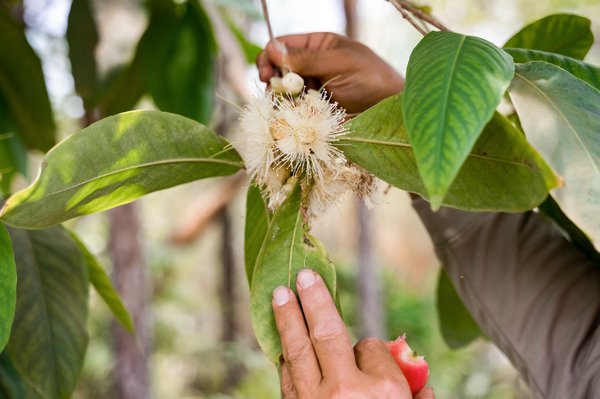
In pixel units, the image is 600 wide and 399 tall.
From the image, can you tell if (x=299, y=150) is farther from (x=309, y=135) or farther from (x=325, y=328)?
(x=325, y=328)

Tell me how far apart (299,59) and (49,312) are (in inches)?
14.5

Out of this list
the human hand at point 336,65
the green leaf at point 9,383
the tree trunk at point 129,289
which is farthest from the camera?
the tree trunk at point 129,289

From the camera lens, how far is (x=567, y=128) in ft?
1.43

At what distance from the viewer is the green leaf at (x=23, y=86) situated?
0.98m

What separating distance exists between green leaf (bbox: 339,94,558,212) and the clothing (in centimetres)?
26

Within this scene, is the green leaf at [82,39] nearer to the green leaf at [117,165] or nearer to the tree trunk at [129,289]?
the green leaf at [117,165]

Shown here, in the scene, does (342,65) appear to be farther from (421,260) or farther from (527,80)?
(421,260)

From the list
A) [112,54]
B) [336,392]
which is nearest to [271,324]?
[336,392]

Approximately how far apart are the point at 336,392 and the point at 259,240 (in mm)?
213

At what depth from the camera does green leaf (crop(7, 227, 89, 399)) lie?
66cm

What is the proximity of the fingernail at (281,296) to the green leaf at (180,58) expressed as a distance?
1.97 feet

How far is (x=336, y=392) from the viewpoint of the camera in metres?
0.47

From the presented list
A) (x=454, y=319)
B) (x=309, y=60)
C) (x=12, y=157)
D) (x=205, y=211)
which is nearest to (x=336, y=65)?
(x=309, y=60)

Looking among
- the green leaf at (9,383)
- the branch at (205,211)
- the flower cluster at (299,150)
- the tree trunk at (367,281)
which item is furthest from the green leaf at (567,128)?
the branch at (205,211)
